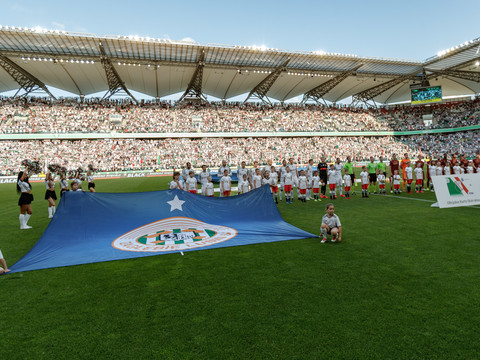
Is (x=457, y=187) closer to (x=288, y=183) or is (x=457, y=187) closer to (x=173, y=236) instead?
(x=288, y=183)

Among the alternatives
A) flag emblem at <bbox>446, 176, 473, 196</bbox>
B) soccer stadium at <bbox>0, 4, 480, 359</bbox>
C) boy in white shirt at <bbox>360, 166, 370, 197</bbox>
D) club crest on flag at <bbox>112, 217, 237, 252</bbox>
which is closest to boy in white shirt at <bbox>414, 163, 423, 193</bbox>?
soccer stadium at <bbox>0, 4, 480, 359</bbox>

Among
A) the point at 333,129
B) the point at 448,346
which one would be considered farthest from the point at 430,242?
the point at 333,129

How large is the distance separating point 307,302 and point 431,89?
177 feet

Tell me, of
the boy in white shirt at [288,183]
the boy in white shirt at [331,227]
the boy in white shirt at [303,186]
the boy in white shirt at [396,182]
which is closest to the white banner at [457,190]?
the boy in white shirt at [396,182]

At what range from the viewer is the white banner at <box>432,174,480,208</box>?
1084cm

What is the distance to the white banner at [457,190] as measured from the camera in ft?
35.6

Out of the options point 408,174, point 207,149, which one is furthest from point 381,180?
point 207,149

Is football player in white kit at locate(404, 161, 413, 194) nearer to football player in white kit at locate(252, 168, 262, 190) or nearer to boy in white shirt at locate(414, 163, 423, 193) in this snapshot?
boy in white shirt at locate(414, 163, 423, 193)

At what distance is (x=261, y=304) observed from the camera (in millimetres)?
4094

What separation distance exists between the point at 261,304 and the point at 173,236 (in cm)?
401

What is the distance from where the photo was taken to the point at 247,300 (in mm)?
4223

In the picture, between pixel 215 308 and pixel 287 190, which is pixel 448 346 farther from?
pixel 287 190

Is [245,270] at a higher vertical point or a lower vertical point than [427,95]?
lower

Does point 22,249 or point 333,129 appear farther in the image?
point 333,129
